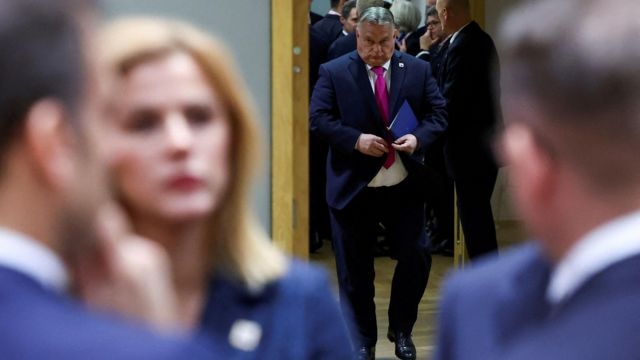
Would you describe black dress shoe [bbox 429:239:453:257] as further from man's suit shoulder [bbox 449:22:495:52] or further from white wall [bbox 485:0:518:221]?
man's suit shoulder [bbox 449:22:495:52]

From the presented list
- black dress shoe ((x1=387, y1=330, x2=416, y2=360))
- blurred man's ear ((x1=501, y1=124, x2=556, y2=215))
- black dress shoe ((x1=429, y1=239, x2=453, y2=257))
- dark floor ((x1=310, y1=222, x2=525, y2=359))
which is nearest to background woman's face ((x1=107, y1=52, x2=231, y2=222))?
blurred man's ear ((x1=501, y1=124, x2=556, y2=215))

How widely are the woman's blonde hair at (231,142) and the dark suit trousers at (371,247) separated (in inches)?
131

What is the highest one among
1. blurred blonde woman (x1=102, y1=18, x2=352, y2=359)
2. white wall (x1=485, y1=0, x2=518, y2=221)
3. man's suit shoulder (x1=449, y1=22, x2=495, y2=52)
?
Answer: blurred blonde woman (x1=102, y1=18, x2=352, y2=359)

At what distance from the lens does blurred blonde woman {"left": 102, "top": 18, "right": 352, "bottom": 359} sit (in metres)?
1.73

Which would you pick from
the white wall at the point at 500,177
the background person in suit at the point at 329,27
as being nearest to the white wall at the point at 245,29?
the background person in suit at the point at 329,27

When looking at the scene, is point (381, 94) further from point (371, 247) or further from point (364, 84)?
point (371, 247)

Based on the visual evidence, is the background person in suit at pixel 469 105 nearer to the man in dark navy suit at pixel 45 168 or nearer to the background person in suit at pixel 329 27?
the background person in suit at pixel 329 27

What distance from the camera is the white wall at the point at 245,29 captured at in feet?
13.5

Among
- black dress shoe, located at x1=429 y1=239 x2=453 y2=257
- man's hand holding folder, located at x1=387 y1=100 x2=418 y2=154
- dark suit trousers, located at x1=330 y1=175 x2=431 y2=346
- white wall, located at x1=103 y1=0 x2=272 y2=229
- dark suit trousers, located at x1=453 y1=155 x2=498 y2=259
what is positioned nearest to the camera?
white wall, located at x1=103 y1=0 x2=272 y2=229

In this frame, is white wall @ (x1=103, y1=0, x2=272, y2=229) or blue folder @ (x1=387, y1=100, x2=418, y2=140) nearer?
white wall @ (x1=103, y1=0, x2=272, y2=229)

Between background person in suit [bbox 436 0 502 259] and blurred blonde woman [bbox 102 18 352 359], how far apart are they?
3.88 meters

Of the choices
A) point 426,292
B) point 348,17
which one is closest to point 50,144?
point 426,292

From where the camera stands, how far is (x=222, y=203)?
1785 mm

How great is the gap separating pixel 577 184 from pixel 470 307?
31 centimetres
